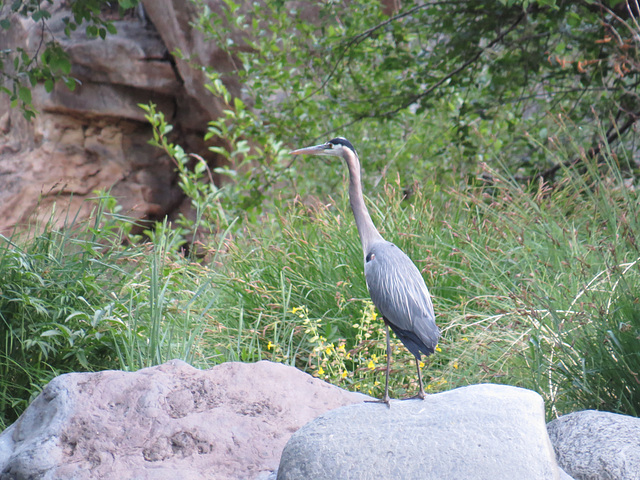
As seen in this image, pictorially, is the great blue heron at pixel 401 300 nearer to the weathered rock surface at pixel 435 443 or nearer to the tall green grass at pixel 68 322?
the weathered rock surface at pixel 435 443

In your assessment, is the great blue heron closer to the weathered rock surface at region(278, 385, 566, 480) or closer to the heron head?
the weathered rock surface at region(278, 385, 566, 480)

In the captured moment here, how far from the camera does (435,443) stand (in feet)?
7.60

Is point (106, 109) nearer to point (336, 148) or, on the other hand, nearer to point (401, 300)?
point (336, 148)

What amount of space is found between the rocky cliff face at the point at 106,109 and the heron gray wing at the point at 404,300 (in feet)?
21.1

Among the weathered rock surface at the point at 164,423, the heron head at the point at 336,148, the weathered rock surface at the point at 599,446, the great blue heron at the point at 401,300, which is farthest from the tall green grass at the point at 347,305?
the heron head at the point at 336,148

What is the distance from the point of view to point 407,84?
6613 millimetres

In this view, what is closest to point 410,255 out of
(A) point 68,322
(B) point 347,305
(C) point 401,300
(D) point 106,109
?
(B) point 347,305

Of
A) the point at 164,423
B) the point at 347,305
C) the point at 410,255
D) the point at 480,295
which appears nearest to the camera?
the point at 164,423

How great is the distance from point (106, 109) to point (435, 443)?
8002 mm

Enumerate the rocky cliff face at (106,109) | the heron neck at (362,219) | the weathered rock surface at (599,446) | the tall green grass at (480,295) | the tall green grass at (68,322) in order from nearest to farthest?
the weathered rock surface at (599,446)
the heron neck at (362,219)
the tall green grass at (480,295)
the tall green grass at (68,322)
the rocky cliff face at (106,109)

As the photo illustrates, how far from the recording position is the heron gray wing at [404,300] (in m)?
2.59

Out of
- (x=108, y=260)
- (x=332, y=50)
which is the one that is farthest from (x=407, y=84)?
(x=108, y=260)

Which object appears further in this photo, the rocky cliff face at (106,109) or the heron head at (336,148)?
the rocky cliff face at (106,109)

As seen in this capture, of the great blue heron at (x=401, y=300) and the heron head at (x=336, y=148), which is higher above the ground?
the heron head at (x=336, y=148)
